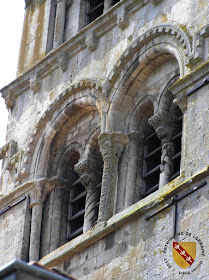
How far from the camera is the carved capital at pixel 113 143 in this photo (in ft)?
50.1

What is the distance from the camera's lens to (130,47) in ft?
51.8

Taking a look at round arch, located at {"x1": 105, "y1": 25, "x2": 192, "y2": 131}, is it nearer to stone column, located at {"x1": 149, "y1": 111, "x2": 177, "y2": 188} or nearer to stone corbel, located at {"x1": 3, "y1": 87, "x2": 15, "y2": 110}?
stone column, located at {"x1": 149, "y1": 111, "x2": 177, "y2": 188}

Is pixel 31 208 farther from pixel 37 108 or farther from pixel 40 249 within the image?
pixel 37 108

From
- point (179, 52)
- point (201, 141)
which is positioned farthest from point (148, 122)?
point (201, 141)

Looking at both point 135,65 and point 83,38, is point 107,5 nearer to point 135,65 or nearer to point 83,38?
point 83,38

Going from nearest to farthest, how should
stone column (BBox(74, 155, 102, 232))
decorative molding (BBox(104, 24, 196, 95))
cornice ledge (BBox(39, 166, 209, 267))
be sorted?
cornice ledge (BBox(39, 166, 209, 267)), decorative molding (BBox(104, 24, 196, 95)), stone column (BBox(74, 155, 102, 232))

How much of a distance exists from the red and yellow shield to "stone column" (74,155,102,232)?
11.0 feet

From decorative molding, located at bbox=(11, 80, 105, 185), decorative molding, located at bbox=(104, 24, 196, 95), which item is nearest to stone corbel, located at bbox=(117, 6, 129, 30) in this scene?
decorative molding, located at bbox=(104, 24, 196, 95)

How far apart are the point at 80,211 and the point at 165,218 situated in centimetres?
348

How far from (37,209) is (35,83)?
275 centimetres

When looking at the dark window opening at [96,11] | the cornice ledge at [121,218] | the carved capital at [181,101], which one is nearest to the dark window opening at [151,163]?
the cornice ledge at [121,218]

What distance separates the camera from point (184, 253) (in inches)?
481
